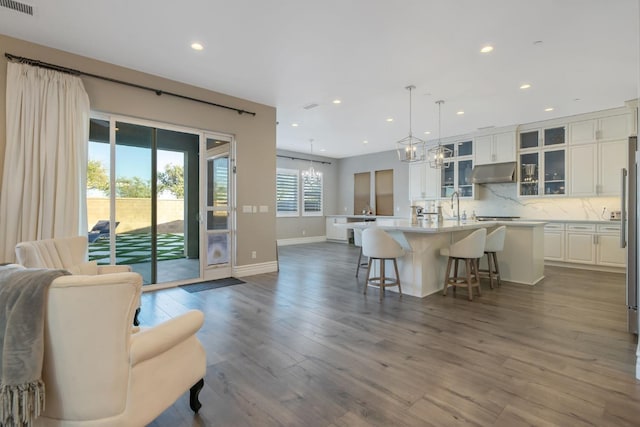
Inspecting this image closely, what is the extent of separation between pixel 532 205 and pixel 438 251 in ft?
13.1

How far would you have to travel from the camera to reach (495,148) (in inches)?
273

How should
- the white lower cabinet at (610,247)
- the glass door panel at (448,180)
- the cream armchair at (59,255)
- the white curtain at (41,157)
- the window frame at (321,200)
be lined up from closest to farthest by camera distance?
the cream armchair at (59,255) → the white curtain at (41,157) → the white lower cabinet at (610,247) → the glass door panel at (448,180) → the window frame at (321,200)

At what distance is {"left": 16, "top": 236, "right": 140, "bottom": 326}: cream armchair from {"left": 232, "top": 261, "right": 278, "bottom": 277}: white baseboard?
2.07 meters

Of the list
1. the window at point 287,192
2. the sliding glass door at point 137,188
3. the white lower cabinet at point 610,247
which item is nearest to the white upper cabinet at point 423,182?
the white lower cabinet at point 610,247

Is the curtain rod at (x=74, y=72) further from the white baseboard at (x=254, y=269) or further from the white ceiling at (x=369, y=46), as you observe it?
the white baseboard at (x=254, y=269)

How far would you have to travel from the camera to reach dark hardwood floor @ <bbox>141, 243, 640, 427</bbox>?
68.4 inches

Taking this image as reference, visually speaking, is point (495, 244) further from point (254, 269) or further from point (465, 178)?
point (254, 269)

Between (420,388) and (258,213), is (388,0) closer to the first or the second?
(420,388)

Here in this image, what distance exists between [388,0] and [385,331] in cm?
296

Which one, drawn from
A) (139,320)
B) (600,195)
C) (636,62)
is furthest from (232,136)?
(600,195)

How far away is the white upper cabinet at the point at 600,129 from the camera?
5.49m

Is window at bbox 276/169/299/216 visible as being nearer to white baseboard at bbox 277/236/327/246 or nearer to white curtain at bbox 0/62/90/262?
white baseboard at bbox 277/236/327/246

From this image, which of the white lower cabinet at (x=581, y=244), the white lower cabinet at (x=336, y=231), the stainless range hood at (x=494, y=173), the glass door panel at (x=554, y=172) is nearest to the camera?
the white lower cabinet at (x=581, y=244)

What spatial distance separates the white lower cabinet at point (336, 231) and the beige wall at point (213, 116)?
460cm
